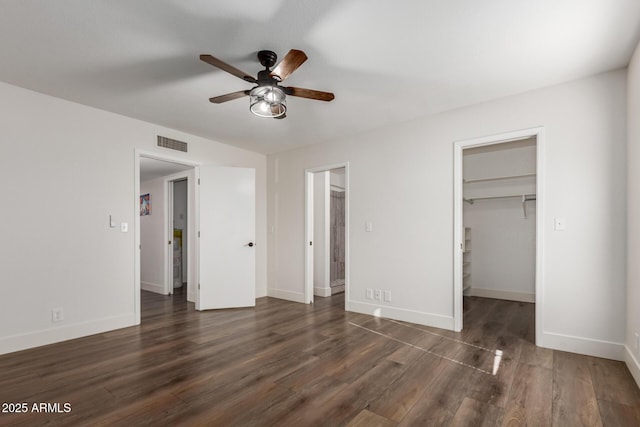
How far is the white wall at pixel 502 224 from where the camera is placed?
5160 mm

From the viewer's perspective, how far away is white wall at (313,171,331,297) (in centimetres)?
564

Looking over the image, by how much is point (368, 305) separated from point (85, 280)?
3371 millimetres

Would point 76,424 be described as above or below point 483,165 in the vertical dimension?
below

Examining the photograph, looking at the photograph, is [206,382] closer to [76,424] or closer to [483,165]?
[76,424]

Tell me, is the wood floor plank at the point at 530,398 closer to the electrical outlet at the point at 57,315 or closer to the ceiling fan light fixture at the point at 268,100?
the ceiling fan light fixture at the point at 268,100

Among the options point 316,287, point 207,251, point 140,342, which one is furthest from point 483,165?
point 140,342

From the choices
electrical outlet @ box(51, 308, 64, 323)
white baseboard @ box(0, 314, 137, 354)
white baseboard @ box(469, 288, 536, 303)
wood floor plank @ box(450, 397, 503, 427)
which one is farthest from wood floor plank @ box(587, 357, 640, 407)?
electrical outlet @ box(51, 308, 64, 323)

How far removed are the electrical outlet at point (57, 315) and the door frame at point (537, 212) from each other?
4.20m

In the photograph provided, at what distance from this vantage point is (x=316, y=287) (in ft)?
18.8

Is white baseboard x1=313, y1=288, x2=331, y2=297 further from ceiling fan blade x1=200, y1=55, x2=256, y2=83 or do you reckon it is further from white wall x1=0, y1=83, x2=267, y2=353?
ceiling fan blade x1=200, y1=55, x2=256, y2=83

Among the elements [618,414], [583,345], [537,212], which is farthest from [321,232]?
[618,414]

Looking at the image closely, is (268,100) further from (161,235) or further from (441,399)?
(161,235)

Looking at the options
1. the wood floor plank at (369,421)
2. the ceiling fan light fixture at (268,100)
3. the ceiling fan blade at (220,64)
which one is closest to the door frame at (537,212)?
the wood floor plank at (369,421)

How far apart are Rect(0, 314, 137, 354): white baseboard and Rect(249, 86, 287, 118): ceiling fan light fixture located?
9.88 ft
